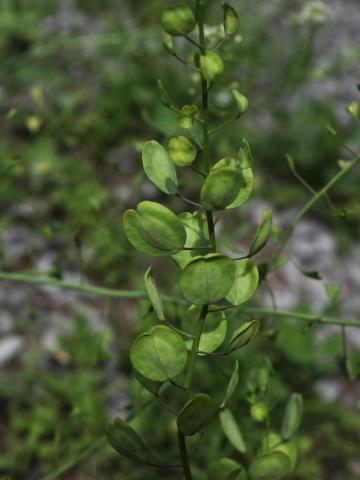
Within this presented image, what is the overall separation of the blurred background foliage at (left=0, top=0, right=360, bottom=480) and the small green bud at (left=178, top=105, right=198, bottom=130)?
1.23 feet

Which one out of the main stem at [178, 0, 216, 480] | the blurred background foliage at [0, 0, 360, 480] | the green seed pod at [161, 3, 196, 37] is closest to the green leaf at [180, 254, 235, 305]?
the main stem at [178, 0, 216, 480]

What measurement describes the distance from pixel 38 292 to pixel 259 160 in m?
1.07

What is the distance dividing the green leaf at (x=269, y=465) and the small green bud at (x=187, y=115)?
271 mm

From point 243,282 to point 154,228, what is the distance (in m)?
0.09

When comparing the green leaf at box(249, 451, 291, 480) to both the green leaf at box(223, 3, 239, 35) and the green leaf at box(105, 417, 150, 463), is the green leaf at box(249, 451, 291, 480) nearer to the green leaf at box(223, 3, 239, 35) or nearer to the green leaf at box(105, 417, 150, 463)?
the green leaf at box(105, 417, 150, 463)

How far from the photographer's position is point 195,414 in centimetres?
49

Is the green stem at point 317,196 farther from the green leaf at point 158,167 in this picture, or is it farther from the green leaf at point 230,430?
the green leaf at point 158,167

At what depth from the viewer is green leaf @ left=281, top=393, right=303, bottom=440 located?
0.69 metres

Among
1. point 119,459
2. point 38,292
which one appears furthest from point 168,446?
point 38,292

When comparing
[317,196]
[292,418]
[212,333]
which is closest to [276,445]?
[292,418]

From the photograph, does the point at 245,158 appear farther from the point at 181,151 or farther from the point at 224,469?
the point at 224,469

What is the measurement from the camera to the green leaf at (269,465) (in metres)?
0.58

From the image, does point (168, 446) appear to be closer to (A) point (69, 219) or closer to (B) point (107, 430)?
(A) point (69, 219)

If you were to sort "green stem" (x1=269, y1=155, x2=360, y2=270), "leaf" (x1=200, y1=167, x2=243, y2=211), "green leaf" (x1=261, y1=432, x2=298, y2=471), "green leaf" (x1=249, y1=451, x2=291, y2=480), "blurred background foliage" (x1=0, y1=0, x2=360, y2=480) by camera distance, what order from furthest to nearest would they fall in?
"blurred background foliage" (x1=0, y1=0, x2=360, y2=480), "green stem" (x1=269, y1=155, x2=360, y2=270), "green leaf" (x1=261, y1=432, x2=298, y2=471), "green leaf" (x1=249, y1=451, x2=291, y2=480), "leaf" (x1=200, y1=167, x2=243, y2=211)
